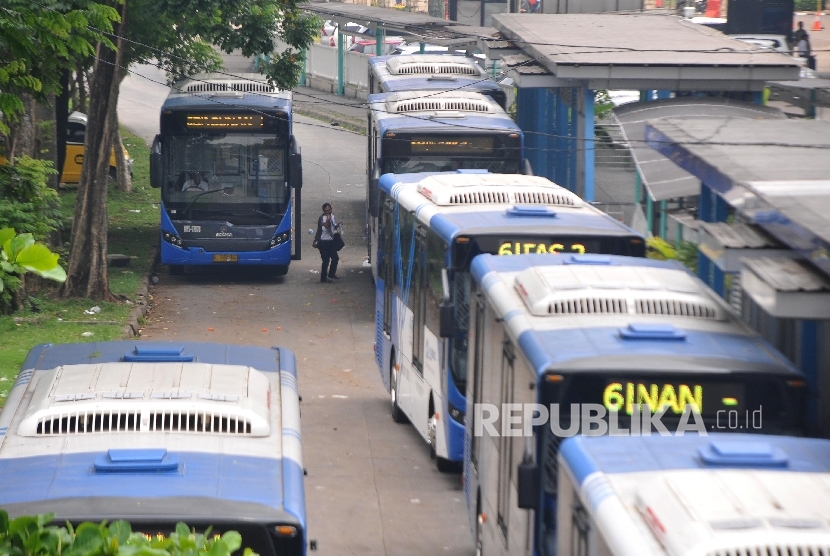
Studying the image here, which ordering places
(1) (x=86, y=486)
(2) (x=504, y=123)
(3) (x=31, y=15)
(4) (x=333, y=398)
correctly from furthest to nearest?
(2) (x=504, y=123)
(4) (x=333, y=398)
(3) (x=31, y=15)
(1) (x=86, y=486)

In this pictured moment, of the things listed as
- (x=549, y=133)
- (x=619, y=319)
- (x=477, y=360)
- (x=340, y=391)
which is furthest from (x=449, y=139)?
(x=619, y=319)

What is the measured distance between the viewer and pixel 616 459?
5277 millimetres

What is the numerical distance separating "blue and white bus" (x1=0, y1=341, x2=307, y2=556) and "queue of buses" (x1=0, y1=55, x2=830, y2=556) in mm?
12

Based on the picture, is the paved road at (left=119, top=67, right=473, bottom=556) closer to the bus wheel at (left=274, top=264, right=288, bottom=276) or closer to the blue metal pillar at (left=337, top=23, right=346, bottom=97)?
the bus wheel at (left=274, top=264, right=288, bottom=276)

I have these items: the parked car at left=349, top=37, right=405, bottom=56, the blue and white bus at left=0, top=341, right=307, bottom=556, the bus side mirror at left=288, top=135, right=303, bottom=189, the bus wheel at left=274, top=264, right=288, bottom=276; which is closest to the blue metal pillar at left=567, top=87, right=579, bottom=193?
the bus side mirror at left=288, top=135, right=303, bottom=189

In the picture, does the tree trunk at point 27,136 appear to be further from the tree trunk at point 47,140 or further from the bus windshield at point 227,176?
the bus windshield at point 227,176

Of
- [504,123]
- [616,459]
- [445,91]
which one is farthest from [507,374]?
[445,91]

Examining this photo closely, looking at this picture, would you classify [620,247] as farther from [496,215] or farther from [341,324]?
[341,324]

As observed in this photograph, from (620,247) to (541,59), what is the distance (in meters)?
8.51

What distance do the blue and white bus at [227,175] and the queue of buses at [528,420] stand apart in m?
10.4

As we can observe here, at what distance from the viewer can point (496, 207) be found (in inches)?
472

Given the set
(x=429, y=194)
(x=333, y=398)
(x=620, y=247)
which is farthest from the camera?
(x=333, y=398)

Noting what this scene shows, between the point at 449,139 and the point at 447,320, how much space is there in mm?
7766

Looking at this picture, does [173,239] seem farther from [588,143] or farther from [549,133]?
[588,143]
